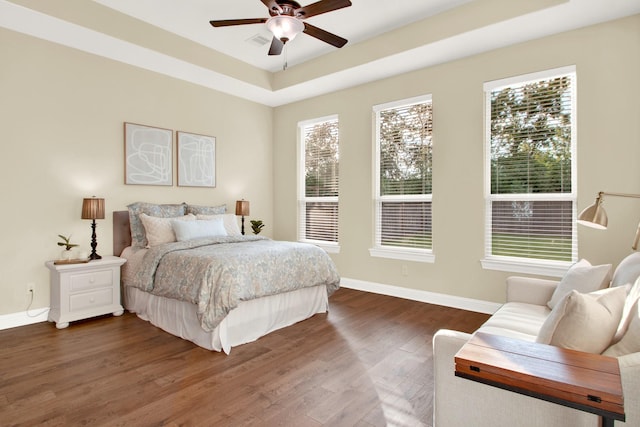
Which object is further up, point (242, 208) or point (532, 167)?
point (532, 167)

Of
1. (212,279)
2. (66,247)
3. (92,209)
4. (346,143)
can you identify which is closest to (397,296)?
(346,143)

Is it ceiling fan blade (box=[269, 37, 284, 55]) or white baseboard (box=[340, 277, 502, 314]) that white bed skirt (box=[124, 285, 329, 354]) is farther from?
ceiling fan blade (box=[269, 37, 284, 55])

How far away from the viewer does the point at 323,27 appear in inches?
157

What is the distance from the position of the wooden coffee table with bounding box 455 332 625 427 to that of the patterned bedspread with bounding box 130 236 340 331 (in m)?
2.04

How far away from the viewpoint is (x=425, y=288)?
4.43 metres

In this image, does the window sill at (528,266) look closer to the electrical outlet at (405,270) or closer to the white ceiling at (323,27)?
the electrical outlet at (405,270)

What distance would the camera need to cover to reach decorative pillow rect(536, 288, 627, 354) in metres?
1.36

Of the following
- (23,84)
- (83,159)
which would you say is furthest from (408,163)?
(23,84)

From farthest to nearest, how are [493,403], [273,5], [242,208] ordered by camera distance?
[242,208] < [273,5] < [493,403]

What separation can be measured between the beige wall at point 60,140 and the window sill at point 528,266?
151 inches

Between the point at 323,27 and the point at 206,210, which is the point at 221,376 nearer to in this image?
the point at 206,210

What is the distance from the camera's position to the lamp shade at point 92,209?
3.80m

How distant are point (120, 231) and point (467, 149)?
410cm

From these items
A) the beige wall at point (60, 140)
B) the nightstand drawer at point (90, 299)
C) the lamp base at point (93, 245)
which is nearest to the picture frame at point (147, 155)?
the beige wall at point (60, 140)
